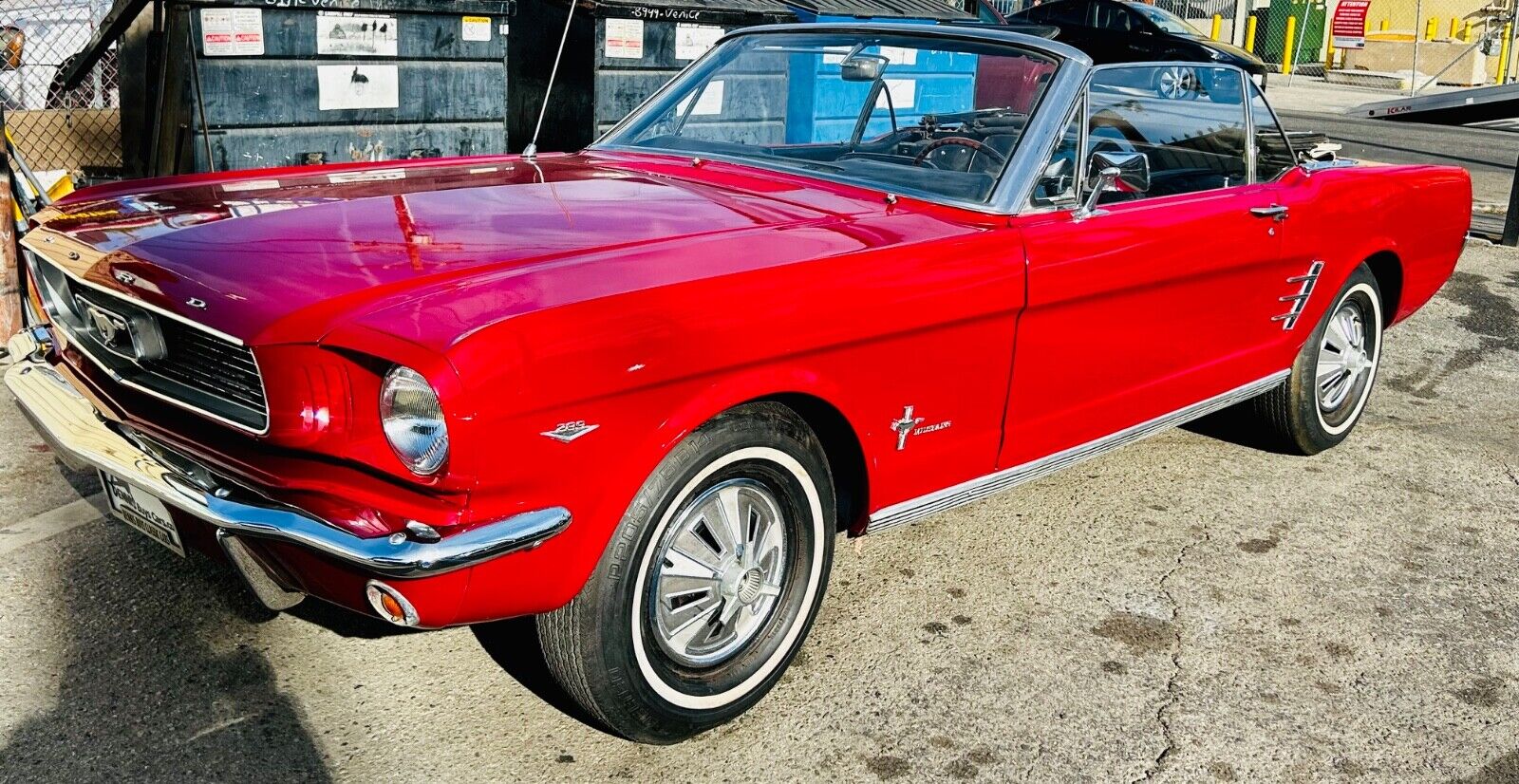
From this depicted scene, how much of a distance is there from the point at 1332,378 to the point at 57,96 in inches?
275

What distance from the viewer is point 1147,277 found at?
384cm

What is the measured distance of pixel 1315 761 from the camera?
3.02 meters

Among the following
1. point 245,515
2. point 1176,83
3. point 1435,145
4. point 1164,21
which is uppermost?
point 1164,21

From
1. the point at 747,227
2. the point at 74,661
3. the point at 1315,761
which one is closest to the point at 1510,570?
the point at 1315,761

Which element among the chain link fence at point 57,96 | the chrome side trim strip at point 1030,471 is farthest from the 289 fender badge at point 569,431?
the chain link fence at point 57,96

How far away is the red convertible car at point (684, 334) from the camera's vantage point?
251 centimetres

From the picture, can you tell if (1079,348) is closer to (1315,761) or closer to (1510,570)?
(1315,761)

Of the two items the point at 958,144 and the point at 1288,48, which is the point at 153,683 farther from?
the point at 1288,48

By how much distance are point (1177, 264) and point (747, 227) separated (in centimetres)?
145

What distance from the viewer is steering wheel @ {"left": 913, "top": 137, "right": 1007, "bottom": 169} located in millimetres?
3762

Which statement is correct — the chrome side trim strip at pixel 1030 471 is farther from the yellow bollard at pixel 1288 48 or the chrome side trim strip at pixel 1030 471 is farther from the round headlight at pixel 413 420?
the yellow bollard at pixel 1288 48

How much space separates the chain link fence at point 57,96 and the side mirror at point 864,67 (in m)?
4.21

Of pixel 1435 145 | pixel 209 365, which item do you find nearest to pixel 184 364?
pixel 209 365

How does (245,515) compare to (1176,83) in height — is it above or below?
below
